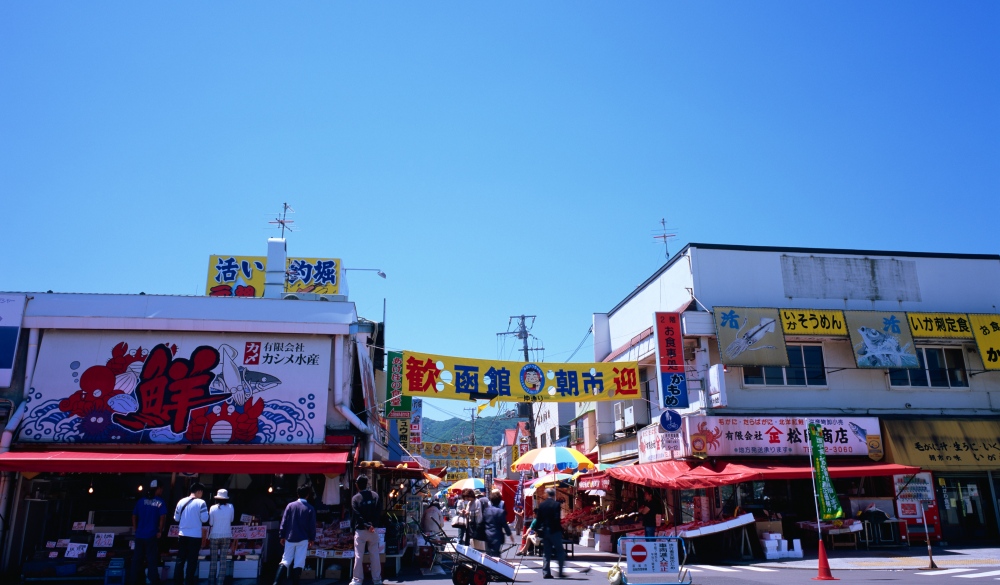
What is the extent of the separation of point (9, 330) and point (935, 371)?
2533 centimetres

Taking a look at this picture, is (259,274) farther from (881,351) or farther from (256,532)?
(881,351)

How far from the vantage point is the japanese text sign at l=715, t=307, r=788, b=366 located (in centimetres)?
2078

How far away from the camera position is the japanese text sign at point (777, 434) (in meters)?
19.8

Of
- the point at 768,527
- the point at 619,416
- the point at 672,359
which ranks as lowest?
the point at 768,527

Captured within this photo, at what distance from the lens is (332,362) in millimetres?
16062

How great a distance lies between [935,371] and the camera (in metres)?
22.4

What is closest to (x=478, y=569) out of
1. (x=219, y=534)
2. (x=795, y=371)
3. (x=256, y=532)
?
(x=219, y=534)

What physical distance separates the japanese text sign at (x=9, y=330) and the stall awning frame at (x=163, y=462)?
2.02 metres

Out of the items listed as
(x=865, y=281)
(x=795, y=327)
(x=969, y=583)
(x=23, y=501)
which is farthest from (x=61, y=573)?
(x=865, y=281)

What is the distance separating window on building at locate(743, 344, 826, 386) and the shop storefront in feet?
7.76

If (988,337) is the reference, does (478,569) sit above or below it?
below

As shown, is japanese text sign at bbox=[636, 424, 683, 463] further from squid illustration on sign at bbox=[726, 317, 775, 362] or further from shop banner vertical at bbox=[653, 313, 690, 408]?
squid illustration on sign at bbox=[726, 317, 775, 362]

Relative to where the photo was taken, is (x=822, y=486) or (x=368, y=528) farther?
(x=822, y=486)

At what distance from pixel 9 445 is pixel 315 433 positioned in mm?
5989
